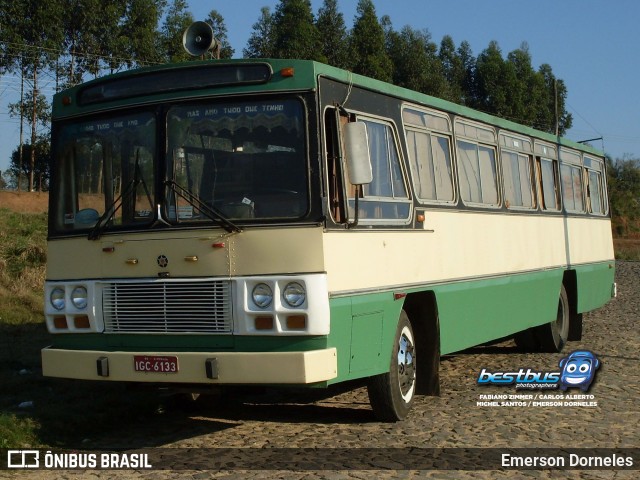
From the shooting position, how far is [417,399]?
11.1 metres

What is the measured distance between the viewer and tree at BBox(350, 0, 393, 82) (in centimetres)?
8156

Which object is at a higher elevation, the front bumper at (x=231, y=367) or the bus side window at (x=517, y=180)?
the bus side window at (x=517, y=180)

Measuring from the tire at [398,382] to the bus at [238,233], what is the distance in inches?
0.8

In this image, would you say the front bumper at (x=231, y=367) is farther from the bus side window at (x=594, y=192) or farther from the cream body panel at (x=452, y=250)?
the bus side window at (x=594, y=192)

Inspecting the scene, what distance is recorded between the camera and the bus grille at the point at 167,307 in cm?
831

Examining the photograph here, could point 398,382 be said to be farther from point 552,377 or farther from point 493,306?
point 552,377

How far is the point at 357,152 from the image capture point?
8484 millimetres

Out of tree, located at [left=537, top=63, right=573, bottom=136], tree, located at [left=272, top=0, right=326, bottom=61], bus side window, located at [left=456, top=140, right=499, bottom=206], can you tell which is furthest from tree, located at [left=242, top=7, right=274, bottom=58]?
bus side window, located at [left=456, top=140, right=499, bottom=206]

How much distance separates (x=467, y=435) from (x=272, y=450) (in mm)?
1771

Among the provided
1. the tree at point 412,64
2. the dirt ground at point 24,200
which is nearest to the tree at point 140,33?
the dirt ground at point 24,200

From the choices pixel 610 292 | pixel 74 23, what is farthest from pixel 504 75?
pixel 610 292

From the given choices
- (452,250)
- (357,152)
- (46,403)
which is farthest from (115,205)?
(452,250)

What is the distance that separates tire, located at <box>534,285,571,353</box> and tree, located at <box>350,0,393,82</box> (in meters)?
66.4

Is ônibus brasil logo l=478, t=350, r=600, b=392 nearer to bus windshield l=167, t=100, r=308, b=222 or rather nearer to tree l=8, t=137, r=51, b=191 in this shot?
bus windshield l=167, t=100, r=308, b=222
